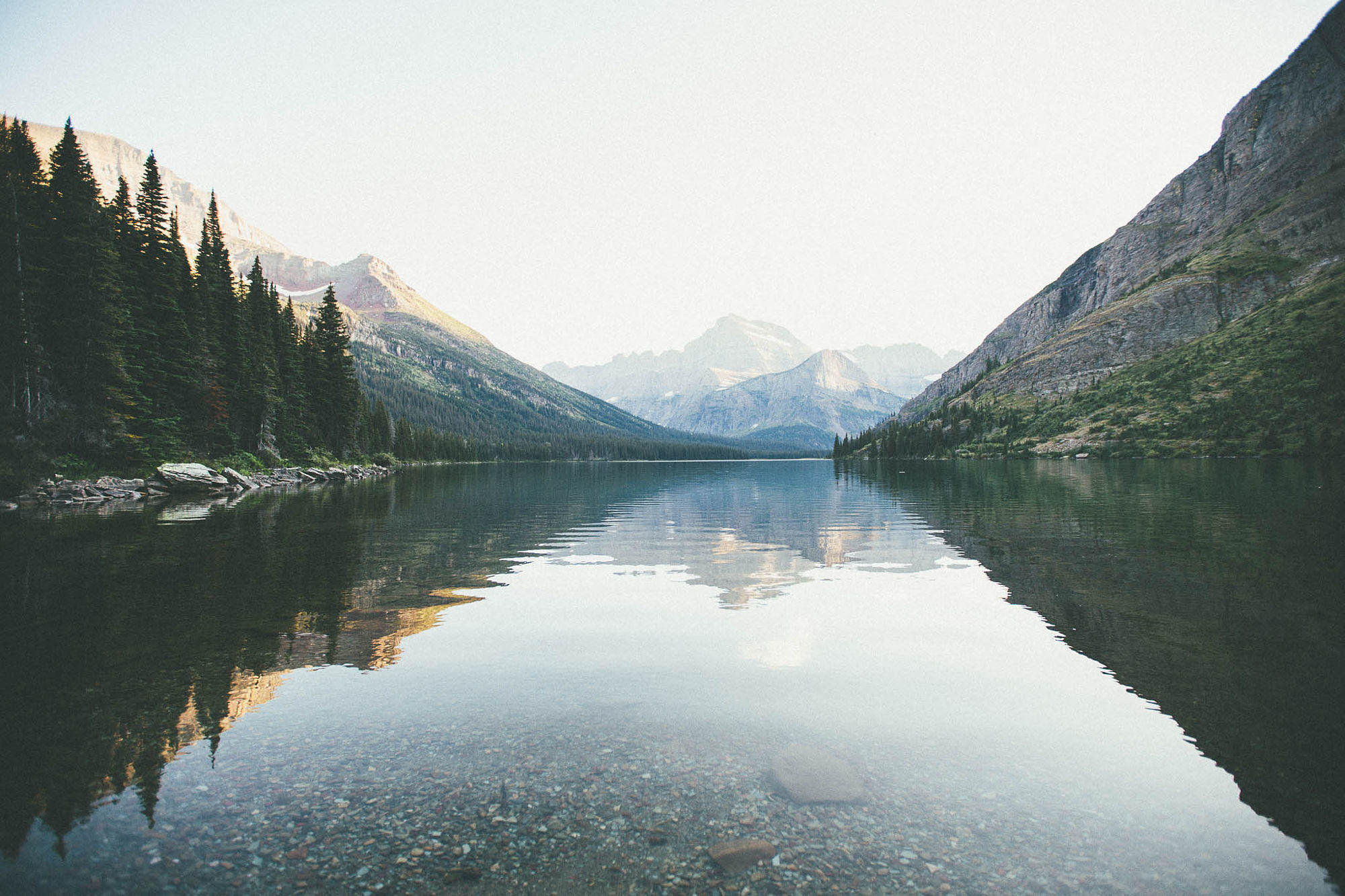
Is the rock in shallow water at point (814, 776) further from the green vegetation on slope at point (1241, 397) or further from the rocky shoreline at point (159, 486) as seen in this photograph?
the green vegetation on slope at point (1241, 397)

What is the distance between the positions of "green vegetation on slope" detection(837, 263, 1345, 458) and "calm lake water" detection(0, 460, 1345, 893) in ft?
426

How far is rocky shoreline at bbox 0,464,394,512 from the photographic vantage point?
46.1m

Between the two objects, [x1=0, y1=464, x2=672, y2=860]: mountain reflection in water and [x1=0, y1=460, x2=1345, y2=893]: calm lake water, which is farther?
[x1=0, y1=464, x2=672, y2=860]: mountain reflection in water

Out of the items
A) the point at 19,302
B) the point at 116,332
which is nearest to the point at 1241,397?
the point at 116,332

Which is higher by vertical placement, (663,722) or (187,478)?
(187,478)

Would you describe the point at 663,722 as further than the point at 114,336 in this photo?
No

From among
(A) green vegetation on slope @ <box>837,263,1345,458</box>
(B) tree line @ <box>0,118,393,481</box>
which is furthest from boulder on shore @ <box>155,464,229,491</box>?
(A) green vegetation on slope @ <box>837,263,1345,458</box>

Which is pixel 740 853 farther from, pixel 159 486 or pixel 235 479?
pixel 235 479

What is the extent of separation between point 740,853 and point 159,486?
69.5 meters

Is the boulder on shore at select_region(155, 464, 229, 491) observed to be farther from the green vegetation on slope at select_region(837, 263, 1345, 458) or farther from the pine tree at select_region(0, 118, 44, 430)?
the green vegetation on slope at select_region(837, 263, 1345, 458)

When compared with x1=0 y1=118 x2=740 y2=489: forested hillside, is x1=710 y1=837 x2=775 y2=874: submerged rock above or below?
below

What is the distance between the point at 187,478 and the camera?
191ft

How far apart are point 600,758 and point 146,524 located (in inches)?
1497

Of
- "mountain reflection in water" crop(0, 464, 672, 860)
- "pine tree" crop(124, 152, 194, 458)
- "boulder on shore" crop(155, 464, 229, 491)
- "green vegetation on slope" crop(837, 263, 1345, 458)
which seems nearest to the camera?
"mountain reflection in water" crop(0, 464, 672, 860)
